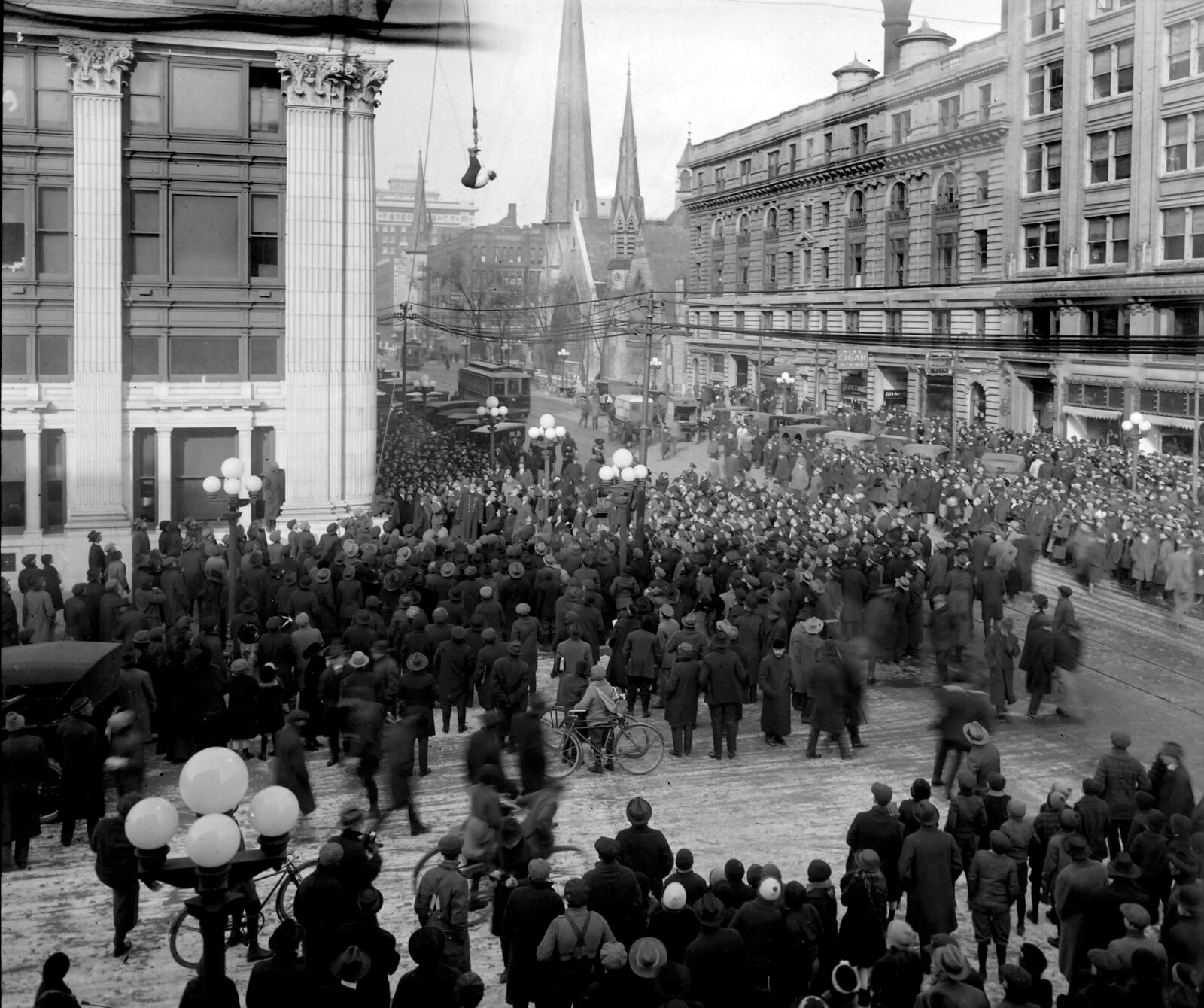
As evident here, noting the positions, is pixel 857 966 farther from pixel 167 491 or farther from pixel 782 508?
pixel 167 491

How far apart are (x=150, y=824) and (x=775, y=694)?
7133 mm

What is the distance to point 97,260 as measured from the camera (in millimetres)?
15453

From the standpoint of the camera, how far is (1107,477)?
9.95 m

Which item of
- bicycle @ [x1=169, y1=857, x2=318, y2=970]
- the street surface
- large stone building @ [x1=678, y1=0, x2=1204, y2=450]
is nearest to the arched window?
large stone building @ [x1=678, y1=0, x2=1204, y2=450]

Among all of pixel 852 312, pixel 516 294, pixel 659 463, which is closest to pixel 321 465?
pixel 516 294

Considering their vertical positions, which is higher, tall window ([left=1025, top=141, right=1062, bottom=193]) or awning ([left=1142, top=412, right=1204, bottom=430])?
tall window ([left=1025, top=141, right=1062, bottom=193])

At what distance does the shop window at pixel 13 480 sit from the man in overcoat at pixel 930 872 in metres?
10.5

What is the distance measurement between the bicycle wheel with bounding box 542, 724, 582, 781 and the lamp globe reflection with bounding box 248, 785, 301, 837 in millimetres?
4473

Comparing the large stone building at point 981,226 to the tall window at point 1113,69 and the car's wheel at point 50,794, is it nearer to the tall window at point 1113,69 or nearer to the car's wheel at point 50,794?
the tall window at point 1113,69

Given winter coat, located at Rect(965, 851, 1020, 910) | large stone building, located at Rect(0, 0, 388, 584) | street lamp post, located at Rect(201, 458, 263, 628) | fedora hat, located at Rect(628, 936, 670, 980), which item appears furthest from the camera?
large stone building, located at Rect(0, 0, 388, 584)

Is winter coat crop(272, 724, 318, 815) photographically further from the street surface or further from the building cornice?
the building cornice

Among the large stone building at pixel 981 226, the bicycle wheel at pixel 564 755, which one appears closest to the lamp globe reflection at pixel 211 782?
the bicycle wheel at pixel 564 755

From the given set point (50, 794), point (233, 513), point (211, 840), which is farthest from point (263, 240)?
point (211, 840)

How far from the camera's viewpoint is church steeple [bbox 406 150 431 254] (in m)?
14.5
